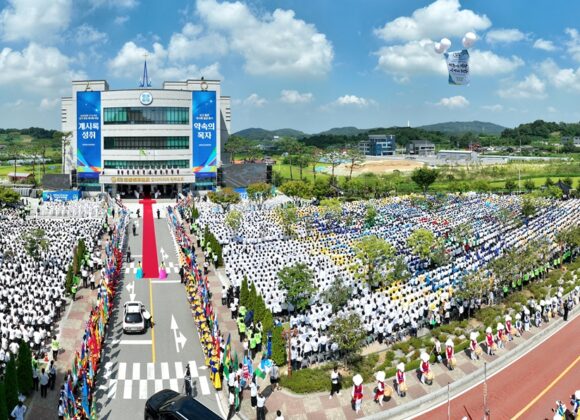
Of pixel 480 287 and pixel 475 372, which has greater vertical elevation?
pixel 480 287

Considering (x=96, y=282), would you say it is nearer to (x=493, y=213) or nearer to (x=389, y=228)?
(x=389, y=228)

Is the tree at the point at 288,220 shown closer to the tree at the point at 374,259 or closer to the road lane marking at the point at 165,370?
the tree at the point at 374,259

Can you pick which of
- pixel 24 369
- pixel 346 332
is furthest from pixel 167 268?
pixel 346 332

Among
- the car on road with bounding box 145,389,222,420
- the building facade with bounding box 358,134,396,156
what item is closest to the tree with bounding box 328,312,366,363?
the car on road with bounding box 145,389,222,420

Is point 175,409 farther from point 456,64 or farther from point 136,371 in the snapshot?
point 456,64

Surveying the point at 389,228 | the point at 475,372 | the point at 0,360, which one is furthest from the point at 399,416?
the point at 389,228

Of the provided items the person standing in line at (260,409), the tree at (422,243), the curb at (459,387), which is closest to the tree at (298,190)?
the tree at (422,243)

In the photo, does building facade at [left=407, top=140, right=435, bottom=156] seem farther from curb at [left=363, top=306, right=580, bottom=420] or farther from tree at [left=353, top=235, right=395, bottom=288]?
curb at [left=363, top=306, right=580, bottom=420]
